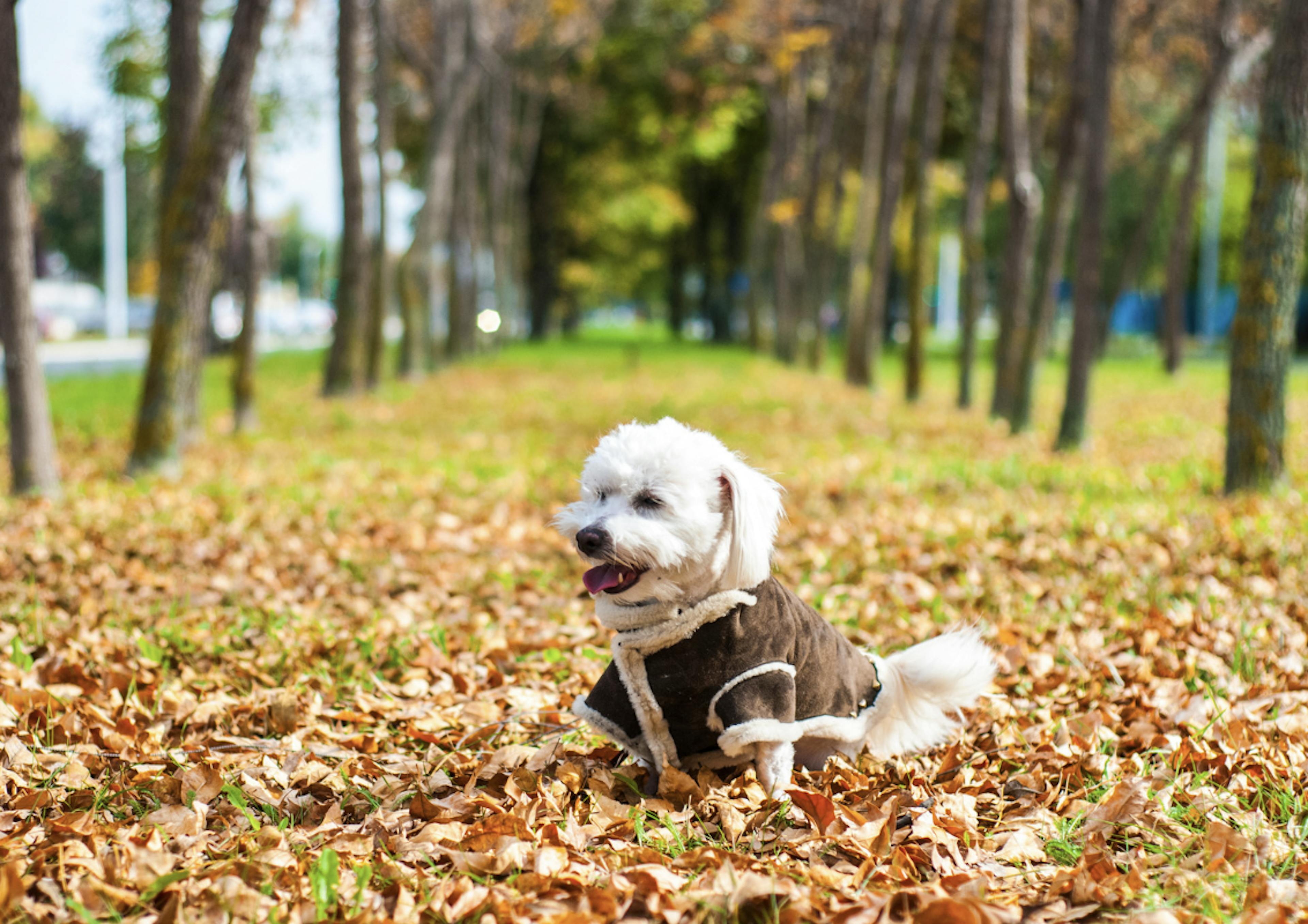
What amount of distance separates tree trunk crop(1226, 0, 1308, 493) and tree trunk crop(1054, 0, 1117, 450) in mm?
3355

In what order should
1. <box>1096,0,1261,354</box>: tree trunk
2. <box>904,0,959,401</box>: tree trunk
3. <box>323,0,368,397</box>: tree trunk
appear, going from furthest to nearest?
<box>1096,0,1261,354</box>: tree trunk
<box>904,0,959,401</box>: tree trunk
<box>323,0,368,397</box>: tree trunk

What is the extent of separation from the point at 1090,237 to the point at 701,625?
9748mm

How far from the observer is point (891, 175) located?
1858 cm

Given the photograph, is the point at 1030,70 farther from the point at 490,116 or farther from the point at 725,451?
the point at 725,451

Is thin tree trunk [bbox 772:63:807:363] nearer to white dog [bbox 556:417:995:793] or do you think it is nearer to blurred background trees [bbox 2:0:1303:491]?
blurred background trees [bbox 2:0:1303:491]

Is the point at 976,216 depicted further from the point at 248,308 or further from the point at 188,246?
the point at 188,246

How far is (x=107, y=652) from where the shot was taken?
16.4 ft

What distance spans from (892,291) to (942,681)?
177 ft

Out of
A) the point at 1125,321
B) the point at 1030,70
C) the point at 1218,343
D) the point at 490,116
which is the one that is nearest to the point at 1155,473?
the point at 1030,70

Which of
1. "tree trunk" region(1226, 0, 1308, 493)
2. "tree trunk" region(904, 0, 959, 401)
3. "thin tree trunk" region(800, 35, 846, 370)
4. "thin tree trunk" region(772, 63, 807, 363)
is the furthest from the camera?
"thin tree trunk" region(772, 63, 807, 363)

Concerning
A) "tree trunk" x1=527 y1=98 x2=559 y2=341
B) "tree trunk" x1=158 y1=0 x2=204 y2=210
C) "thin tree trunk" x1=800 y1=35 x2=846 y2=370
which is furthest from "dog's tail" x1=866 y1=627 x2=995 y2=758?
"tree trunk" x1=527 y1=98 x2=559 y2=341

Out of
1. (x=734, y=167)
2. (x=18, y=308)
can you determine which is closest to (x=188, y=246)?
(x=18, y=308)

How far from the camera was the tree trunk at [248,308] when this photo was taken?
13.6m

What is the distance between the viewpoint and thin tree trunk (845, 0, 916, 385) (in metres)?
20.1
